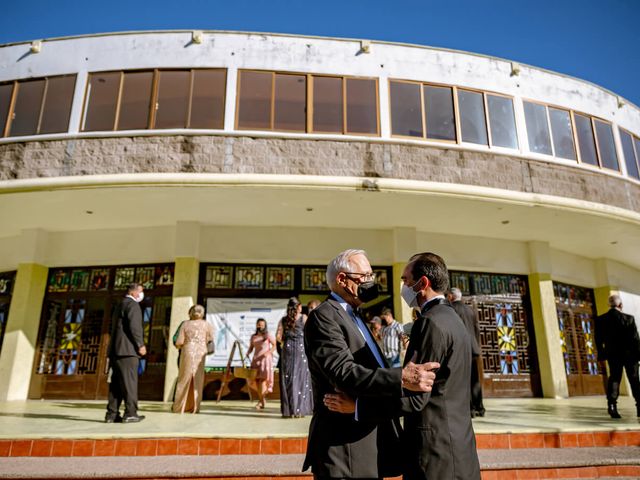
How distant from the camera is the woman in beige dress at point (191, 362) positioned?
24.5 ft

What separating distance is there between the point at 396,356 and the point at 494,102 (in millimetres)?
6360

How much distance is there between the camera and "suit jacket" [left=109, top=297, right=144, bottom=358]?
6145 millimetres

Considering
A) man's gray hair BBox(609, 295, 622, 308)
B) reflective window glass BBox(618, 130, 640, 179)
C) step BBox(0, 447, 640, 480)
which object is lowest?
step BBox(0, 447, 640, 480)

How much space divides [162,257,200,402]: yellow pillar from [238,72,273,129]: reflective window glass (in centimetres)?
346

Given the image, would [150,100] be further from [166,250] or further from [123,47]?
[166,250]

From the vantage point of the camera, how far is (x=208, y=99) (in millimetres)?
9500

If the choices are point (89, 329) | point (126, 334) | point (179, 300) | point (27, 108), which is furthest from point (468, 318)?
point (27, 108)

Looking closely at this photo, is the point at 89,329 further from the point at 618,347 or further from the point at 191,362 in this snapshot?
the point at 618,347

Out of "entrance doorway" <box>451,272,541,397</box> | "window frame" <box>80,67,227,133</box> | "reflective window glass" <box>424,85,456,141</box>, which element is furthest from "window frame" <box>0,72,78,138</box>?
"entrance doorway" <box>451,272,541,397</box>

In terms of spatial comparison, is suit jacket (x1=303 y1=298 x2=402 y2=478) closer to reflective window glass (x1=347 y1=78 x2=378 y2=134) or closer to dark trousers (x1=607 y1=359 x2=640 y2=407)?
dark trousers (x1=607 y1=359 x2=640 y2=407)

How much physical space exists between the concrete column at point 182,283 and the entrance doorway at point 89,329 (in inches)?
22.2

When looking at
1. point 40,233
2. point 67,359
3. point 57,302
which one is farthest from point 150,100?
point 67,359

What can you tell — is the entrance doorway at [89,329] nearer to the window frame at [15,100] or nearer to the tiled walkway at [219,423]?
the tiled walkway at [219,423]

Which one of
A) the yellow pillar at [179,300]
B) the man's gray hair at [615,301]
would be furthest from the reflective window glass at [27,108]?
the man's gray hair at [615,301]
